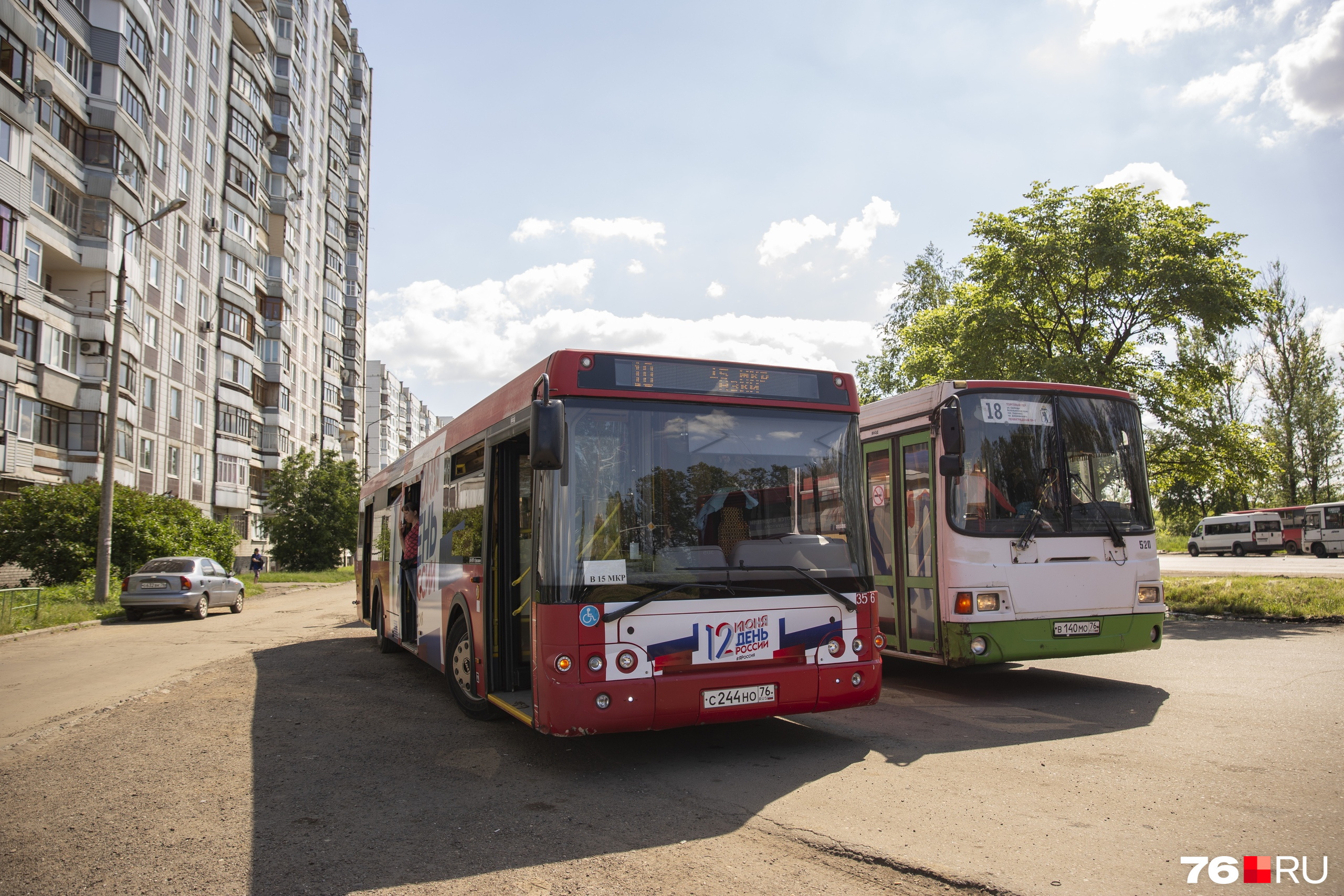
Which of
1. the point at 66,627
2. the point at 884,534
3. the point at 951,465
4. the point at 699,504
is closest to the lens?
the point at 699,504

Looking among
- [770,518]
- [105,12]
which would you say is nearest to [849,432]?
[770,518]

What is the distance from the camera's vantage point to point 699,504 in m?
6.43

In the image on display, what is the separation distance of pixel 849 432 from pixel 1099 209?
15456mm

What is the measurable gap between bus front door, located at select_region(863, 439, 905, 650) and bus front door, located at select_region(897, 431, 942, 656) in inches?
4.7

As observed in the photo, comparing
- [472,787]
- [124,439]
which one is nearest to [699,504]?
[472,787]

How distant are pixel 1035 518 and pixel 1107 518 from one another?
2.64 ft

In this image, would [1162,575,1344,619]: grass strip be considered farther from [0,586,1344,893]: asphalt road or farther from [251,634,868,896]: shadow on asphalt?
[251,634,868,896]: shadow on asphalt

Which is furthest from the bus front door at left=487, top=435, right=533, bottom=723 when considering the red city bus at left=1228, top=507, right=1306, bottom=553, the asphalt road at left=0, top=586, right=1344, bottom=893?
the red city bus at left=1228, top=507, right=1306, bottom=553

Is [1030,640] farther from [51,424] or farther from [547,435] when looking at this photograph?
[51,424]

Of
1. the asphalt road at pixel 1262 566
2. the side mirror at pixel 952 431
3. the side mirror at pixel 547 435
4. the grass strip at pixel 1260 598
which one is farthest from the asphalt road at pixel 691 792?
the asphalt road at pixel 1262 566

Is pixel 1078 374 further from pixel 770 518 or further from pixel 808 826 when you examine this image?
pixel 808 826

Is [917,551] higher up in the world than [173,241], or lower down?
lower down

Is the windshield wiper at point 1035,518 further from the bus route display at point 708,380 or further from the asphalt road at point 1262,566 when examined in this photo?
the asphalt road at point 1262,566

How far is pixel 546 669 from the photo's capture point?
6082mm
